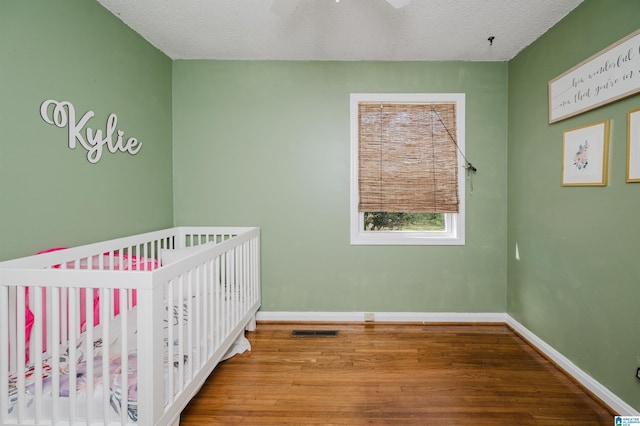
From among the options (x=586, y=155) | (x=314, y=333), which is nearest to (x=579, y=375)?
(x=586, y=155)

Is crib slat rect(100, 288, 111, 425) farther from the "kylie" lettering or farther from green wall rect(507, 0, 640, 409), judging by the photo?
green wall rect(507, 0, 640, 409)

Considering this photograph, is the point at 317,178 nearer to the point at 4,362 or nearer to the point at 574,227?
the point at 574,227

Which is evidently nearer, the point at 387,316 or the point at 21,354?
the point at 21,354

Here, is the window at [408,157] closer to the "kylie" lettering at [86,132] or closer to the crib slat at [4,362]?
the "kylie" lettering at [86,132]

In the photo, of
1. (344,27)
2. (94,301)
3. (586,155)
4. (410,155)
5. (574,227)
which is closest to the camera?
(94,301)

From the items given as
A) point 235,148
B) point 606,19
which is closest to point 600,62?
point 606,19

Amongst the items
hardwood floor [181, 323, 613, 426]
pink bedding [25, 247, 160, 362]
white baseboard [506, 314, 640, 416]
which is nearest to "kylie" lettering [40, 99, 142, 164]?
pink bedding [25, 247, 160, 362]

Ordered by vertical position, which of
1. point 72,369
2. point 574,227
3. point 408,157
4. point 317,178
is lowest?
point 72,369

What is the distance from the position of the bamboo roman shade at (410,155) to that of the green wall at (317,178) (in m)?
0.15

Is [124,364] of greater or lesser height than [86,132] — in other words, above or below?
below

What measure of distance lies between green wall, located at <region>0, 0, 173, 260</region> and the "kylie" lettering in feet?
0.10

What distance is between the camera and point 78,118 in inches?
69.5

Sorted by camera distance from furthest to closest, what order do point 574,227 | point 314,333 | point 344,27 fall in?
1. point 314,333
2. point 344,27
3. point 574,227

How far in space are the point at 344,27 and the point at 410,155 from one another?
110 cm
